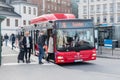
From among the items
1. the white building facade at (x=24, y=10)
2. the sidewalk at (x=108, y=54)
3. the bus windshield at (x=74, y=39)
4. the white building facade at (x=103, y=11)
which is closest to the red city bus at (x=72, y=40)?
the bus windshield at (x=74, y=39)

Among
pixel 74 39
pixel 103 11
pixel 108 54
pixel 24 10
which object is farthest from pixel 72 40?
pixel 103 11

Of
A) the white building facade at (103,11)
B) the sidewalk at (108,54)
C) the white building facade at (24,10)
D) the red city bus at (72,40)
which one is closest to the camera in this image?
the red city bus at (72,40)

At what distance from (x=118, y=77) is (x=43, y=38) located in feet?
21.5

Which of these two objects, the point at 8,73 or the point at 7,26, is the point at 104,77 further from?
the point at 7,26

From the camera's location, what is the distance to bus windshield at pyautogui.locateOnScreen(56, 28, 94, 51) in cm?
1847

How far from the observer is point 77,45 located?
61.1 ft

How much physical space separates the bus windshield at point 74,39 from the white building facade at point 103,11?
69.7 metres

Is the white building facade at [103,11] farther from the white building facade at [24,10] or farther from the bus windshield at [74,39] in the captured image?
the bus windshield at [74,39]

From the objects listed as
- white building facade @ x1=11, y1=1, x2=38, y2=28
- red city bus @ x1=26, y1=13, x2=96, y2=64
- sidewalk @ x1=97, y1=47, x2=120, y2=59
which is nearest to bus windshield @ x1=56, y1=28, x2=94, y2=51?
red city bus @ x1=26, y1=13, x2=96, y2=64

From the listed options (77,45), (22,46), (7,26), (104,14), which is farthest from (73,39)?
(104,14)

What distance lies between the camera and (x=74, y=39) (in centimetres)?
1872

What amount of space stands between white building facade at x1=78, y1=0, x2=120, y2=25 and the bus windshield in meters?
69.7

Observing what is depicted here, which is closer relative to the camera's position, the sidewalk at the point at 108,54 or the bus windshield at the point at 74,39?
the bus windshield at the point at 74,39

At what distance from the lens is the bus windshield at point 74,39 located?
18.5 meters
